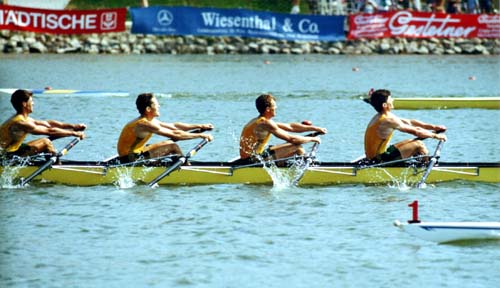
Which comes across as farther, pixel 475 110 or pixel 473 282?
pixel 475 110

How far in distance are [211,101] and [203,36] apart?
12003 millimetres

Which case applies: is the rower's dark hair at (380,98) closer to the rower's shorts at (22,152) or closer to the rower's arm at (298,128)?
the rower's arm at (298,128)

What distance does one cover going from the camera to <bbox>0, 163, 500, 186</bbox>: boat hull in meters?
16.8

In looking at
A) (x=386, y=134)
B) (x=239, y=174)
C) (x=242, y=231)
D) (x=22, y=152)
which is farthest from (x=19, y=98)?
(x=386, y=134)

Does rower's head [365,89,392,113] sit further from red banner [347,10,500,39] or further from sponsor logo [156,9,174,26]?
red banner [347,10,500,39]

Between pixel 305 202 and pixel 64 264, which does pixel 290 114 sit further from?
pixel 64 264

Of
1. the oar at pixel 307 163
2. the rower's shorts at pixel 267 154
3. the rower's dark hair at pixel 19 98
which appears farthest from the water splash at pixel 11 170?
the oar at pixel 307 163

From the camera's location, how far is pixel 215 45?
4341 cm

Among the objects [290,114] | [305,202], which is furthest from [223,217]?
[290,114]

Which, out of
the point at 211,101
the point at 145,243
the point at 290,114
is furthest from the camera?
the point at 211,101

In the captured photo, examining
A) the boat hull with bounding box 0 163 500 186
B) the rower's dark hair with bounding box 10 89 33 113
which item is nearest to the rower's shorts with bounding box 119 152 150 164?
the boat hull with bounding box 0 163 500 186

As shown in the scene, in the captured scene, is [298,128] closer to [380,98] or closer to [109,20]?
[380,98]

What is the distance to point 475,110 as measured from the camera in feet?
96.6

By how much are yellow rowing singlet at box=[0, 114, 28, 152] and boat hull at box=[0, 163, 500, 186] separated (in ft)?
0.97
